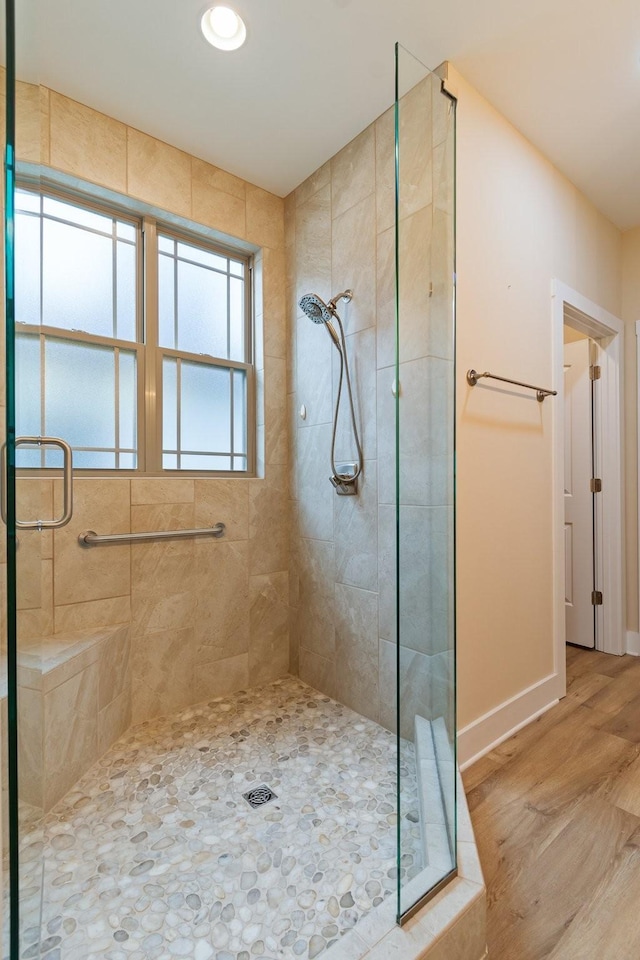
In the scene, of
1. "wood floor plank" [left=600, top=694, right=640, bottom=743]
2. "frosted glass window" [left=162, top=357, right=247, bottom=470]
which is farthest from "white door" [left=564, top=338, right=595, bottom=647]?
"frosted glass window" [left=162, top=357, right=247, bottom=470]

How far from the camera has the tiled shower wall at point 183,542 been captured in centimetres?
173

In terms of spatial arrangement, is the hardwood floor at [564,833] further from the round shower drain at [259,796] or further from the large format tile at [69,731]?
the large format tile at [69,731]

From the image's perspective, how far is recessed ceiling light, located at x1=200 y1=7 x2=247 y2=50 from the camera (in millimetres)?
1431

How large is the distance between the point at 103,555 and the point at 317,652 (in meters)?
1.11

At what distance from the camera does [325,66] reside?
1619mm

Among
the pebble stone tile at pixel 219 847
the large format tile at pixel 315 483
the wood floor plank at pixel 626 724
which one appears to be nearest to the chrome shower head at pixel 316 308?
the large format tile at pixel 315 483

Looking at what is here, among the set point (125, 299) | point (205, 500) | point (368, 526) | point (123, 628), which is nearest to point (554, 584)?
point (368, 526)

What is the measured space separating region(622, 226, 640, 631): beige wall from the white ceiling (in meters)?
0.82

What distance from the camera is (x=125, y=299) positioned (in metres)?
2.00

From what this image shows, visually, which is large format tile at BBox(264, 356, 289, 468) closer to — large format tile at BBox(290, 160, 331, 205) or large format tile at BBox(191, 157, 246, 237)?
large format tile at BBox(191, 157, 246, 237)

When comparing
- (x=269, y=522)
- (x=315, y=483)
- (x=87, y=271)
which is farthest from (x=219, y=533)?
(x=87, y=271)

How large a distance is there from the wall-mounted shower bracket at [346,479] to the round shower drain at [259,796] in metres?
1.15

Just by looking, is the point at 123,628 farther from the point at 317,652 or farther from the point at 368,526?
the point at 368,526

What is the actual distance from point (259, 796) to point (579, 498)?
2589 mm
